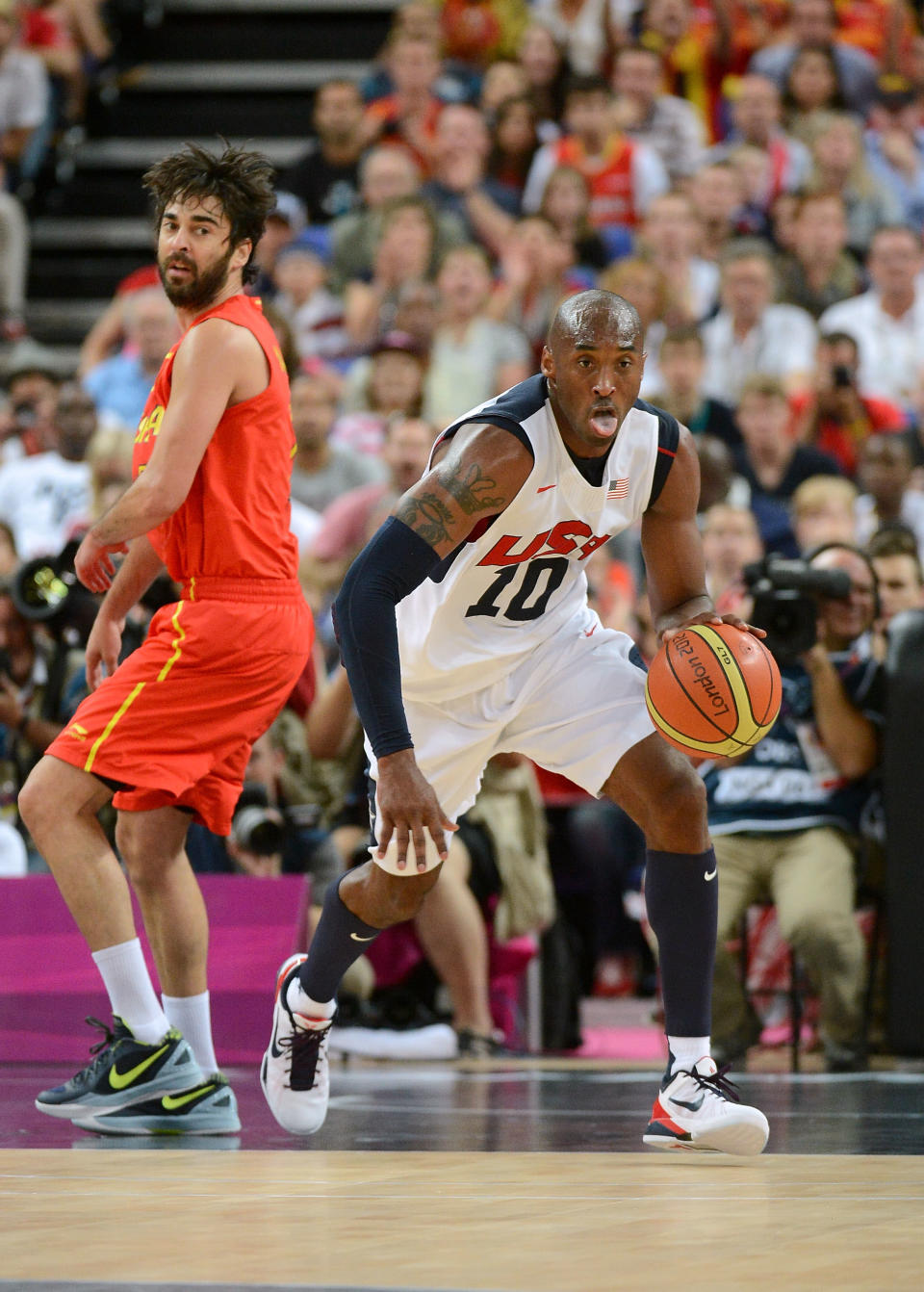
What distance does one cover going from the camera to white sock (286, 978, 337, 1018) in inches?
160

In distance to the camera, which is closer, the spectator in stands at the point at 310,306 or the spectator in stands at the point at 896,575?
the spectator in stands at the point at 896,575

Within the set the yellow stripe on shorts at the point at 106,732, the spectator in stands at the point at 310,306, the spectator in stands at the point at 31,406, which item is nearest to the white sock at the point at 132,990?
the yellow stripe on shorts at the point at 106,732

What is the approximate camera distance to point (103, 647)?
439cm

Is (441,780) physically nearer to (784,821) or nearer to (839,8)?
(784,821)

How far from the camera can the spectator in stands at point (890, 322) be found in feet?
31.1

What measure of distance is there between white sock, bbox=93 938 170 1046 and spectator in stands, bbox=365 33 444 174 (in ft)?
27.2

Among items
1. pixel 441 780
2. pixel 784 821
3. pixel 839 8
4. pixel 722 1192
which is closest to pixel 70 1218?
pixel 722 1192

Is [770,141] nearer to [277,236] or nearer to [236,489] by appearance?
[277,236]

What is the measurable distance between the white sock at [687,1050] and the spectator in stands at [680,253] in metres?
6.33

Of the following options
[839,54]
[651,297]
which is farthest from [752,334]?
[839,54]

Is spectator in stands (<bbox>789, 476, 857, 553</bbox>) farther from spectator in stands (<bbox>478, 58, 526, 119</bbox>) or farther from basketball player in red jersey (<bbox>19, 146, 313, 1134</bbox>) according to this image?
spectator in stands (<bbox>478, 58, 526, 119</bbox>)

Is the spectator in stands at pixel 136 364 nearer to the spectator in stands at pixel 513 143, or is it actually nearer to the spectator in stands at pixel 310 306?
the spectator in stands at pixel 310 306

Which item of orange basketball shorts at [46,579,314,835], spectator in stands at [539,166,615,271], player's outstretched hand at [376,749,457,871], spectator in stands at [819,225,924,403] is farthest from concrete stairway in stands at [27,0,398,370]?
player's outstretched hand at [376,749,457,871]

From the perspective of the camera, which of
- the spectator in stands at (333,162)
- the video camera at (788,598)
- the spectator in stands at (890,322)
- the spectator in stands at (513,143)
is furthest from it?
the spectator in stands at (333,162)
